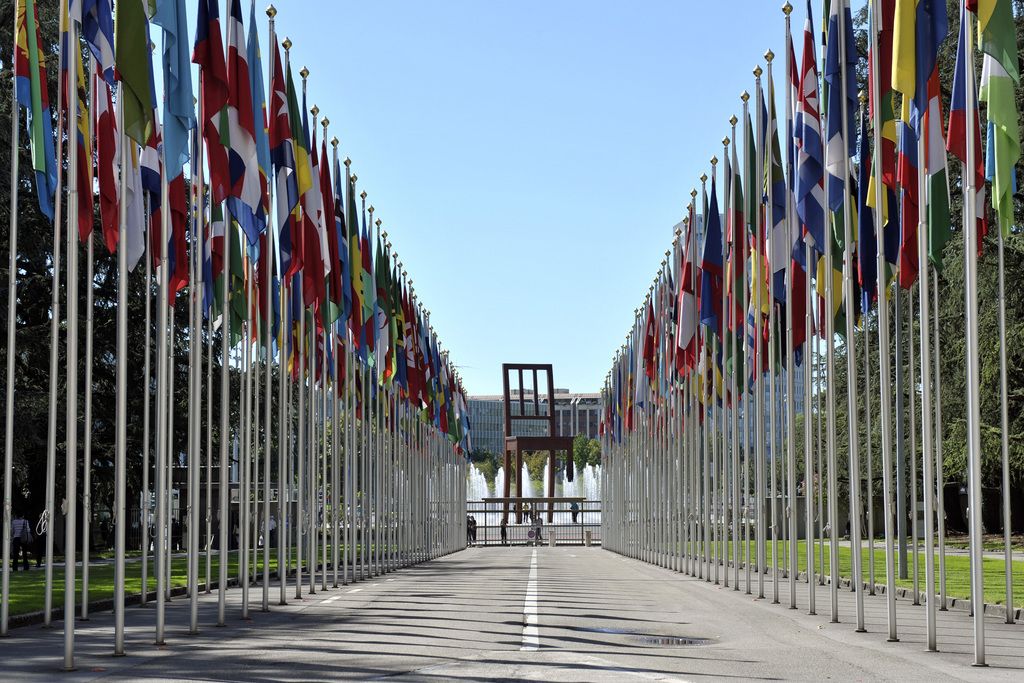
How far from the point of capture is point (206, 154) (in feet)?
68.8

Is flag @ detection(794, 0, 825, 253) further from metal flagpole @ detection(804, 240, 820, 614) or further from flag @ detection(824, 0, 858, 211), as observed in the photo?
flag @ detection(824, 0, 858, 211)

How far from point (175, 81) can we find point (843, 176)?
353 inches

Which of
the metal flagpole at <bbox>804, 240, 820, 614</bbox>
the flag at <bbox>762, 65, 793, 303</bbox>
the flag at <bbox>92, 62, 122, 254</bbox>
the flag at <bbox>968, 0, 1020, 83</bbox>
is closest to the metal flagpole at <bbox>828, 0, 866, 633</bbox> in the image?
the metal flagpole at <bbox>804, 240, 820, 614</bbox>

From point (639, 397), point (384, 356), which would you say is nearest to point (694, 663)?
point (384, 356)

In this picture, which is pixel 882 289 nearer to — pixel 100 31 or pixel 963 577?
pixel 100 31

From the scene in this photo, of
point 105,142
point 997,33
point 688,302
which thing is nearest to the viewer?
point 997,33

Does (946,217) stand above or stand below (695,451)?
above

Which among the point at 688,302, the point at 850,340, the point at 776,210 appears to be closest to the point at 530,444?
the point at 688,302

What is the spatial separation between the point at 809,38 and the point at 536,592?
12263 millimetres

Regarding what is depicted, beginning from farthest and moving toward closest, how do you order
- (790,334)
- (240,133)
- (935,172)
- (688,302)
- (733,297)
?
(688,302), (733,297), (790,334), (240,133), (935,172)

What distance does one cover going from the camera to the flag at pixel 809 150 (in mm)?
21875

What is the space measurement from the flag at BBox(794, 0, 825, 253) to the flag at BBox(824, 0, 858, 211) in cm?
134

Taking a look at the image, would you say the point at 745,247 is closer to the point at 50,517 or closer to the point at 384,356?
the point at 384,356

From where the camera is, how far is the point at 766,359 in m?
35.6
